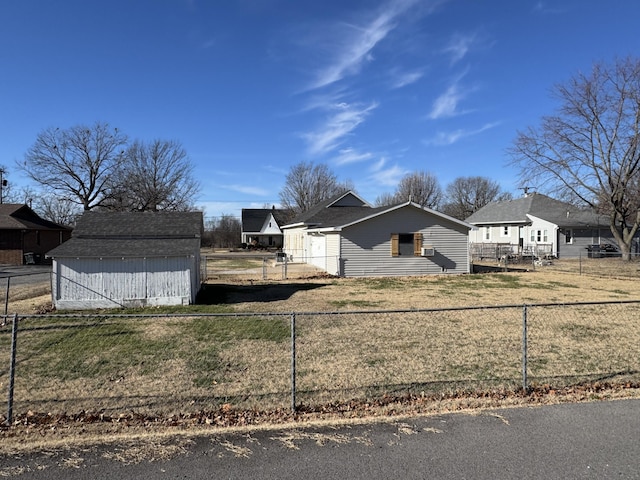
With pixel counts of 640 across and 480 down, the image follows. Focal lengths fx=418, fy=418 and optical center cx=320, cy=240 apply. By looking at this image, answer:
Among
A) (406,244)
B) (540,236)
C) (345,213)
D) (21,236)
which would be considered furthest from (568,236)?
(21,236)

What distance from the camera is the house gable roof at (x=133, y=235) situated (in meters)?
12.6

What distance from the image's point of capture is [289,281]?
19.4 meters

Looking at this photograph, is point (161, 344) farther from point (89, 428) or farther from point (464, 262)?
point (464, 262)

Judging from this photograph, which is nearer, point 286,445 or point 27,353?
point 286,445

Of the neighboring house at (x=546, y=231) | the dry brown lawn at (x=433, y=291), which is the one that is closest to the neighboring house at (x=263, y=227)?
the neighboring house at (x=546, y=231)

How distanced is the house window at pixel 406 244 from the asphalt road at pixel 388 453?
663 inches

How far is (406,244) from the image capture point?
21.6 meters

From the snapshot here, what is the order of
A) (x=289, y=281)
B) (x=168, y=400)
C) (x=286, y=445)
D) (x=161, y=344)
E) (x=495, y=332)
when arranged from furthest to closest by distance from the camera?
1. (x=289, y=281)
2. (x=495, y=332)
3. (x=161, y=344)
4. (x=168, y=400)
5. (x=286, y=445)

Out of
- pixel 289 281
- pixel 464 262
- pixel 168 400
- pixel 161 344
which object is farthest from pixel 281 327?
pixel 464 262

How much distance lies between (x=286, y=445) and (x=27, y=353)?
5727 millimetres

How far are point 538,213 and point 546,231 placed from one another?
8.60ft

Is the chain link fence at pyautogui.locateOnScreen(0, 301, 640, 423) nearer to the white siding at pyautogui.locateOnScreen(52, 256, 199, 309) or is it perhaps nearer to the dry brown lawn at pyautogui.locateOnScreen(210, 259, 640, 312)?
the white siding at pyautogui.locateOnScreen(52, 256, 199, 309)

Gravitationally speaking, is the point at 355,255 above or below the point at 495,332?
above

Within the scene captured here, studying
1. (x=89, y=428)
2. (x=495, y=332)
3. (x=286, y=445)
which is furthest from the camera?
(x=495, y=332)
